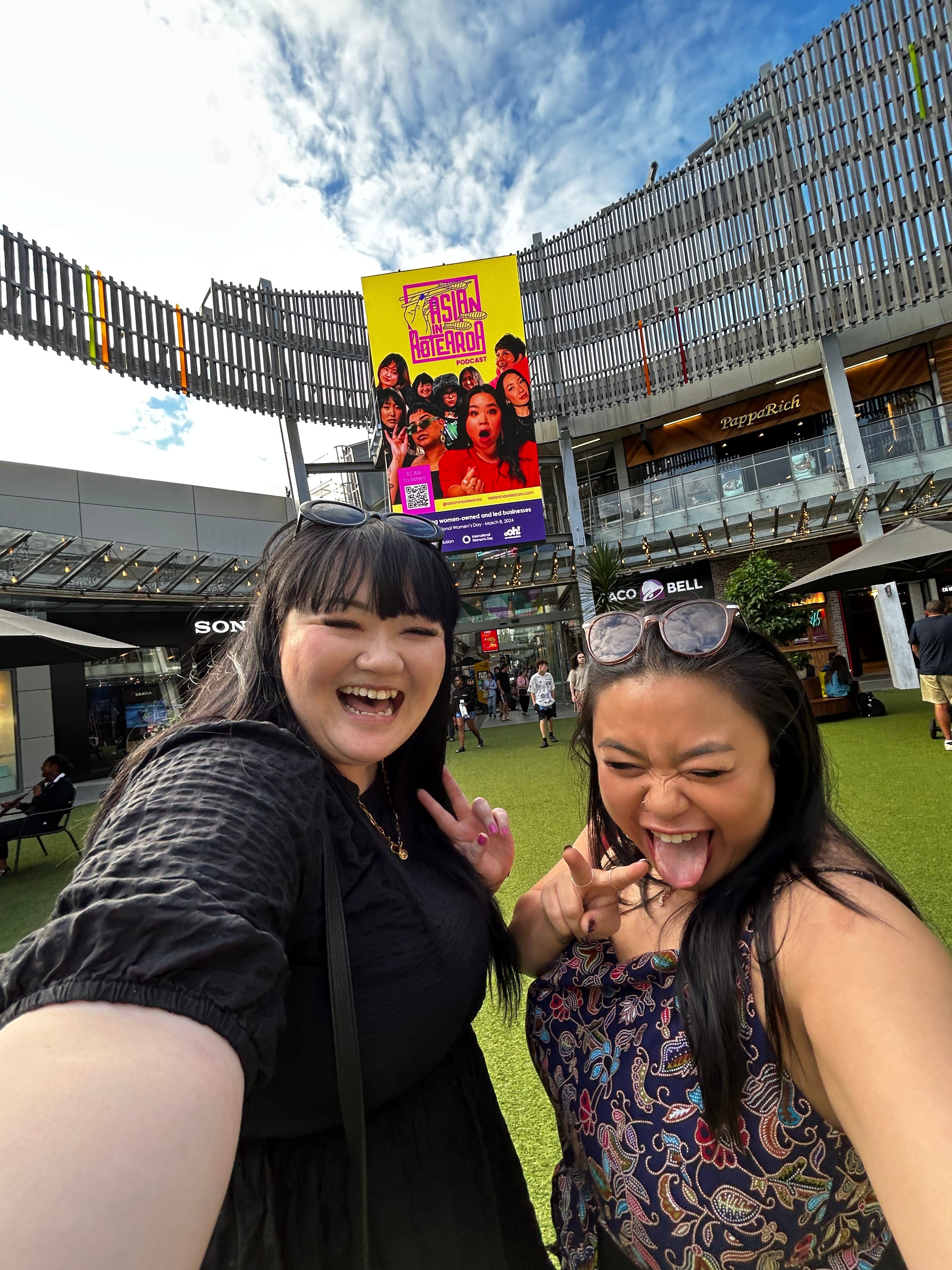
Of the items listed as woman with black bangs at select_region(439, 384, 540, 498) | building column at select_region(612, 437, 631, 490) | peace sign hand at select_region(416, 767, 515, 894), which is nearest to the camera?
peace sign hand at select_region(416, 767, 515, 894)

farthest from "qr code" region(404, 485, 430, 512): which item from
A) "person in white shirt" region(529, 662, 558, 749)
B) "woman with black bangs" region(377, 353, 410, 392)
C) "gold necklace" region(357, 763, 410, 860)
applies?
"gold necklace" region(357, 763, 410, 860)

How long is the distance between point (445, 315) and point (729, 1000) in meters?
16.3

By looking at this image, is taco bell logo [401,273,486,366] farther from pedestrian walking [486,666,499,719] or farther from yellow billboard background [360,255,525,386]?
pedestrian walking [486,666,499,719]

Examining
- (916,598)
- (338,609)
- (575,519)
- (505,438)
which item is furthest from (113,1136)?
(916,598)

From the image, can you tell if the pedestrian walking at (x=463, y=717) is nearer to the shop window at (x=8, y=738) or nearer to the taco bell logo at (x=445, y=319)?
the taco bell logo at (x=445, y=319)

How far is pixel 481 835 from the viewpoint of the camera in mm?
1445

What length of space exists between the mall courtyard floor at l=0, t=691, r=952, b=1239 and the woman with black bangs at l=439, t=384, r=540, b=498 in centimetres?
627

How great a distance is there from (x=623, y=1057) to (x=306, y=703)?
0.82 m

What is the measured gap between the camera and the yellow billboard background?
48.8 feet

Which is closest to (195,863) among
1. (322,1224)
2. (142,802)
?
(142,802)

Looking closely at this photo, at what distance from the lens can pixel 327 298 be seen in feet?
60.3

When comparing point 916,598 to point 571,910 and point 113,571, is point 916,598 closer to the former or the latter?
point 113,571

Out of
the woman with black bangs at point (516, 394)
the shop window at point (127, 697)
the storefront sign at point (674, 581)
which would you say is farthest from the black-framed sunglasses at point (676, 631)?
the shop window at point (127, 697)

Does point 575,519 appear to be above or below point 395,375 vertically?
below
